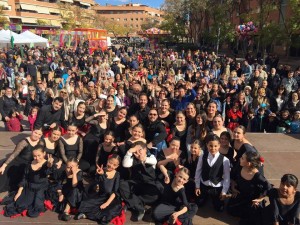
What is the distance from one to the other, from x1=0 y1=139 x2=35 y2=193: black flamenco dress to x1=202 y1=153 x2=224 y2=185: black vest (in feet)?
9.94

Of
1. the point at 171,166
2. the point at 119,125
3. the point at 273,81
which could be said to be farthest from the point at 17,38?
the point at 171,166

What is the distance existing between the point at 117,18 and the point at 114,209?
12381 cm

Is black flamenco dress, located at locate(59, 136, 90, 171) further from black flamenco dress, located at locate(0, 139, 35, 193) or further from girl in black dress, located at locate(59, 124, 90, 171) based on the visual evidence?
black flamenco dress, located at locate(0, 139, 35, 193)

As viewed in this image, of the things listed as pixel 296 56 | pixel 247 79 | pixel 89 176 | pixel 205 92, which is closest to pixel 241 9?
pixel 296 56

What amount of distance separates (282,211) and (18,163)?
4320 millimetres

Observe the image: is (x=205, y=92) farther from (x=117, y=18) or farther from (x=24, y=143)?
(x=117, y=18)

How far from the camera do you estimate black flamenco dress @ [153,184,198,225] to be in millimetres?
4379

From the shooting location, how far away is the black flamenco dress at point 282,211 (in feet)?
12.6

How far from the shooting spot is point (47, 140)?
5.60 metres

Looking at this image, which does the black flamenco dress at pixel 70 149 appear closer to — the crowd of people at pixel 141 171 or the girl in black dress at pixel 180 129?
the crowd of people at pixel 141 171

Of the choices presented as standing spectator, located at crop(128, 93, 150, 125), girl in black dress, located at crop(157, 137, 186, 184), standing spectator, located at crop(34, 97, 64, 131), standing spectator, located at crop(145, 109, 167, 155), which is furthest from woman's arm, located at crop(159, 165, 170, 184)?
standing spectator, located at crop(34, 97, 64, 131)

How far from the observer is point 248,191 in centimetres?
444

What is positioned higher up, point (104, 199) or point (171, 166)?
point (171, 166)

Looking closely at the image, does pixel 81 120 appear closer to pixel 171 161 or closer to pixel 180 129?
pixel 180 129
